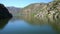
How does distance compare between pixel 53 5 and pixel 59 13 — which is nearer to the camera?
pixel 59 13

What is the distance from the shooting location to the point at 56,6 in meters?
161

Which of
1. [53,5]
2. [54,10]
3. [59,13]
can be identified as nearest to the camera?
[59,13]

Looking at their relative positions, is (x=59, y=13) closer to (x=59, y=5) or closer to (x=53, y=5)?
(x=59, y=5)

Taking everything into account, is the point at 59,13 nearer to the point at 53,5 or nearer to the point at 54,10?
the point at 54,10

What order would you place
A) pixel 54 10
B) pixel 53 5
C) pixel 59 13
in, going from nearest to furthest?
pixel 59 13, pixel 54 10, pixel 53 5

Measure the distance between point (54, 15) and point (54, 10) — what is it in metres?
10.7

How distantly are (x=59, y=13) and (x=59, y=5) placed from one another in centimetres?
1349

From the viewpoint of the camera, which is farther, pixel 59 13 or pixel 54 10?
pixel 54 10

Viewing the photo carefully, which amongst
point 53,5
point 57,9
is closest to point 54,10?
point 57,9

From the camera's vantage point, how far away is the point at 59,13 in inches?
5625

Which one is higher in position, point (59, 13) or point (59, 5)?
point (59, 5)

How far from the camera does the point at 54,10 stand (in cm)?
15325

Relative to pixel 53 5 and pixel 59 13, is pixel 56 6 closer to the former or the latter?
pixel 53 5

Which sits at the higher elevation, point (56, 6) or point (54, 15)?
point (56, 6)
